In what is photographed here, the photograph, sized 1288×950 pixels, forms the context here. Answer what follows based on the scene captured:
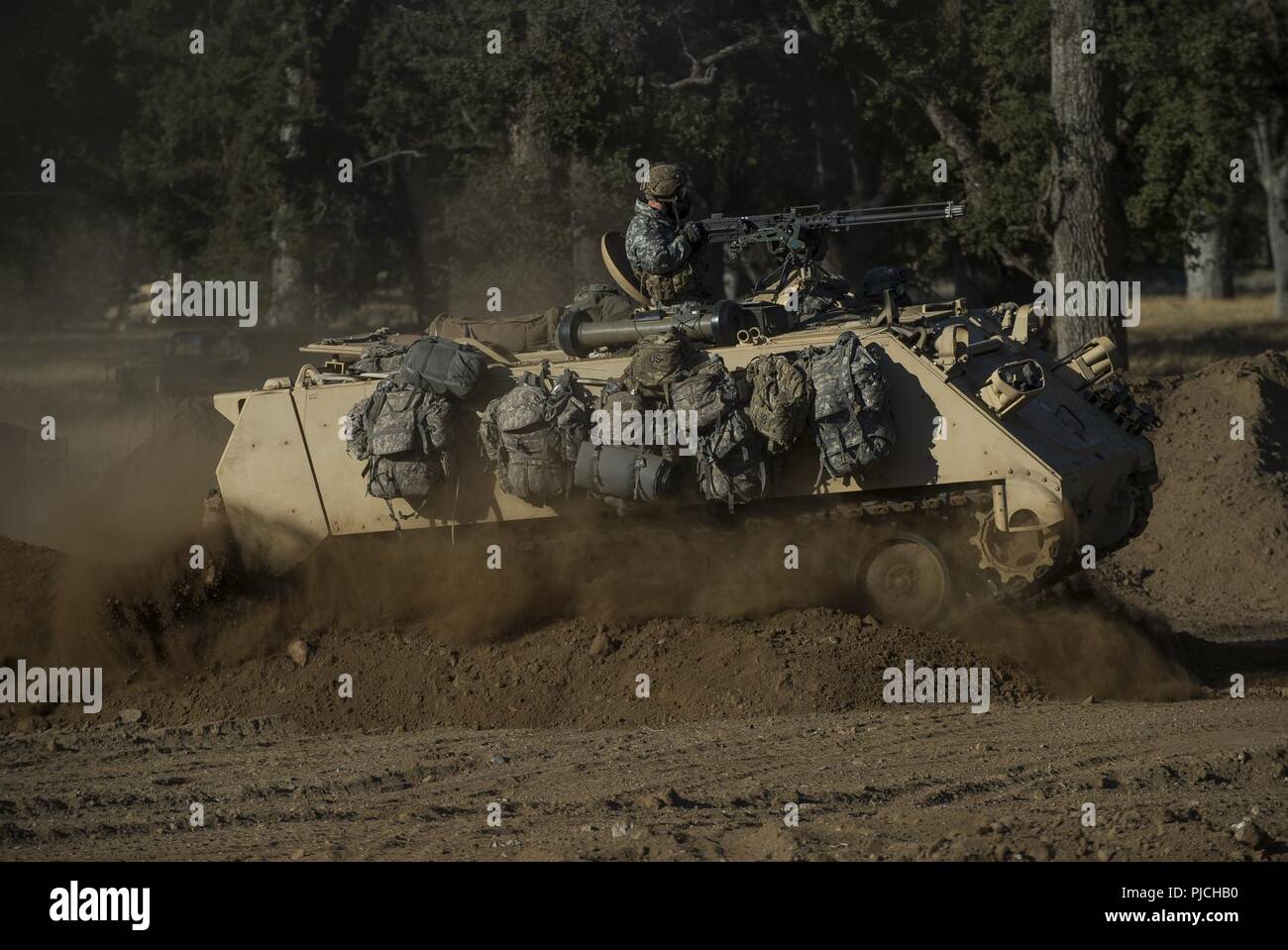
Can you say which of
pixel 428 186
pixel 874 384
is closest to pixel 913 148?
pixel 428 186

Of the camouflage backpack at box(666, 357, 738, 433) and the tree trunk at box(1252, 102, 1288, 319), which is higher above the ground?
the tree trunk at box(1252, 102, 1288, 319)

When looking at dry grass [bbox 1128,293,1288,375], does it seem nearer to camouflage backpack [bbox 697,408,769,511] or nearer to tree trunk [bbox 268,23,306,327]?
camouflage backpack [bbox 697,408,769,511]

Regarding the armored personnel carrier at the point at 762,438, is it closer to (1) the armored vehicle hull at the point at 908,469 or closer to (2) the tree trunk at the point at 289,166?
(1) the armored vehicle hull at the point at 908,469

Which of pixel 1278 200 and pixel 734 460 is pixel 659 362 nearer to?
pixel 734 460

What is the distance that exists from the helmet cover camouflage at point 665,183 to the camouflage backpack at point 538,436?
1807 mm

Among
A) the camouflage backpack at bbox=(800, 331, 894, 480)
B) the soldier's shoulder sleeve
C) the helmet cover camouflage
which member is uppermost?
the helmet cover camouflage

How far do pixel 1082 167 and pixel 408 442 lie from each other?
40.4ft

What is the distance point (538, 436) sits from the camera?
36.0 feet

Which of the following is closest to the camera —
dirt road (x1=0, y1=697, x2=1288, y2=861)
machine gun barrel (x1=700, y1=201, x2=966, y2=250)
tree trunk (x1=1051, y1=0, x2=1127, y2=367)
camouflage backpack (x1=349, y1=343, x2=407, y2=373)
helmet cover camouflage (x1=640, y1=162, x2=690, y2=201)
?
dirt road (x1=0, y1=697, x2=1288, y2=861)

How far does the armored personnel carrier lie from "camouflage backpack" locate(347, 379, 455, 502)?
1 centimetres

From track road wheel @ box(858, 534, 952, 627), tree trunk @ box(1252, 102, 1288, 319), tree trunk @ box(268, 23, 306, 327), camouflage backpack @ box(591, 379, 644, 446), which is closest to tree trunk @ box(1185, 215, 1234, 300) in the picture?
tree trunk @ box(1252, 102, 1288, 319)

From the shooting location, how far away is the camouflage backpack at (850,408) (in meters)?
10.6

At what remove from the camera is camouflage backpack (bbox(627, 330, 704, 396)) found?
10.9 meters

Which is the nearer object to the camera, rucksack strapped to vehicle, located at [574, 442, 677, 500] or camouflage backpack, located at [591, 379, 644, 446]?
rucksack strapped to vehicle, located at [574, 442, 677, 500]
